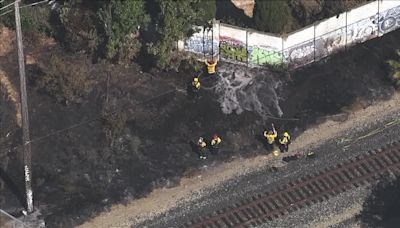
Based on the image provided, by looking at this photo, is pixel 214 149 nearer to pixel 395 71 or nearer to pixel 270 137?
pixel 270 137

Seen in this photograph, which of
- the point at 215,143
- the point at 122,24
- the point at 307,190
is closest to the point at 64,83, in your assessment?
the point at 122,24

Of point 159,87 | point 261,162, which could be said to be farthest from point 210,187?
point 159,87

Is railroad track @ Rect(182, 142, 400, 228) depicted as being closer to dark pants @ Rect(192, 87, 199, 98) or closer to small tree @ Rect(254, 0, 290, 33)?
dark pants @ Rect(192, 87, 199, 98)

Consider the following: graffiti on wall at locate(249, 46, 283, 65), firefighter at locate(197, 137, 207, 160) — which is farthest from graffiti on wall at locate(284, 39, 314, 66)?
firefighter at locate(197, 137, 207, 160)

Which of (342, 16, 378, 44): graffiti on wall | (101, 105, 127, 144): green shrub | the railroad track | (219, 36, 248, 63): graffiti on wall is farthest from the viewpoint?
(342, 16, 378, 44): graffiti on wall

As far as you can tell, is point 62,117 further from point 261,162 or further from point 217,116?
point 261,162

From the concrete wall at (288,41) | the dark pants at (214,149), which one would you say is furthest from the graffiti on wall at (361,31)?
the dark pants at (214,149)

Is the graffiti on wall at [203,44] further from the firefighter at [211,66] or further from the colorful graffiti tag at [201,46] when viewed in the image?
the firefighter at [211,66]
